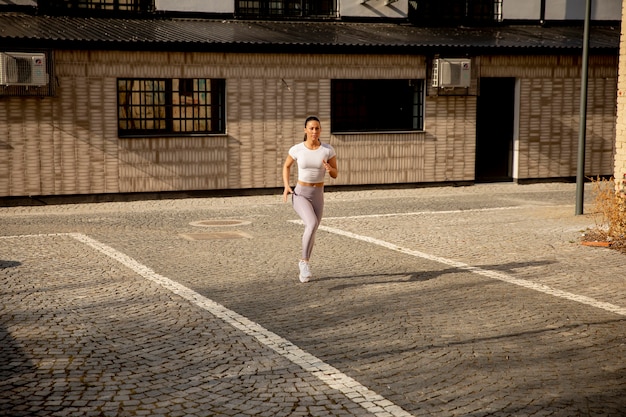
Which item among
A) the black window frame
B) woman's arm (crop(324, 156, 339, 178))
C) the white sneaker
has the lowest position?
the white sneaker

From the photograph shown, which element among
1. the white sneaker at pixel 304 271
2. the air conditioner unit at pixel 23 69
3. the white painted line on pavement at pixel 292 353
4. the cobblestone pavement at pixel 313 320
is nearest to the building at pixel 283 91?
the air conditioner unit at pixel 23 69

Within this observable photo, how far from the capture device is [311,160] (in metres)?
10.0

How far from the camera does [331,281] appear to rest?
10.2 metres

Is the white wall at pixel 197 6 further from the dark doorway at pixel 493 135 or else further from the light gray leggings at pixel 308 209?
the light gray leggings at pixel 308 209

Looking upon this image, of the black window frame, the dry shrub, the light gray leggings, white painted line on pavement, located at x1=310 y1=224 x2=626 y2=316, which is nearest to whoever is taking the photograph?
white painted line on pavement, located at x1=310 y1=224 x2=626 y2=316

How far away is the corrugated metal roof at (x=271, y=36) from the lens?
18.0m

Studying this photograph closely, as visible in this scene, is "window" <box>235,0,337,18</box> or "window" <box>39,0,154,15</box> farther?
"window" <box>235,0,337,18</box>

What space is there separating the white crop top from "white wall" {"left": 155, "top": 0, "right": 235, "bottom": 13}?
1152 centimetres

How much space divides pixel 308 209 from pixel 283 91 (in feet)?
33.0

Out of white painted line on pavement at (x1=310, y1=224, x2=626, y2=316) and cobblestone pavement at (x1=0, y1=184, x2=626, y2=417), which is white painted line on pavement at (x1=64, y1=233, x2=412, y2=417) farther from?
white painted line on pavement at (x1=310, y1=224, x2=626, y2=316)

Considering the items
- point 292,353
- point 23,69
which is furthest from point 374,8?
point 292,353

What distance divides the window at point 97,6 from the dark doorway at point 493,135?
27.0 feet

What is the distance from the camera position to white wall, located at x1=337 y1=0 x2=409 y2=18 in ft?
72.1

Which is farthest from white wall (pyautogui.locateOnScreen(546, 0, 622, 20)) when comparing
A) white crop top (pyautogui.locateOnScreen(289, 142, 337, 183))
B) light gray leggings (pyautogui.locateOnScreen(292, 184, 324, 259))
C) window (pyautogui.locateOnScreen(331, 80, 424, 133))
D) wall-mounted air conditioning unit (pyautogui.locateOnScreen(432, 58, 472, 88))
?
light gray leggings (pyautogui.locateOnScreen(292, 184, 324, 259))
